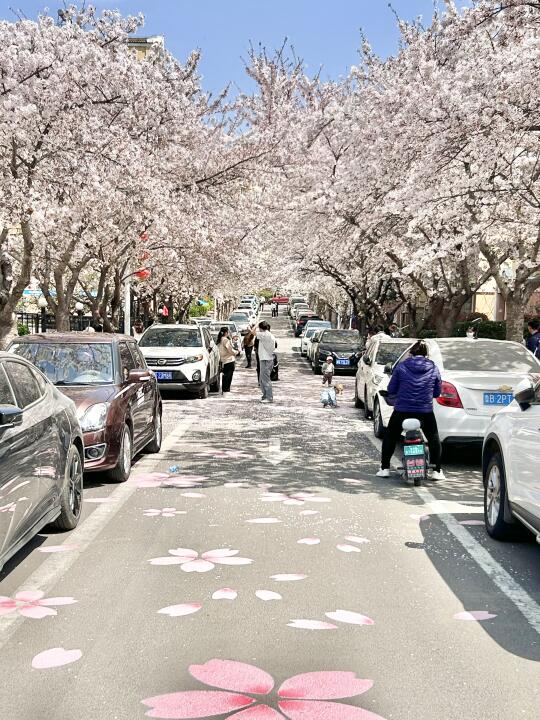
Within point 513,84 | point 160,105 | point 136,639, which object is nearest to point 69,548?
point 136,639

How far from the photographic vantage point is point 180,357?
66.4ft

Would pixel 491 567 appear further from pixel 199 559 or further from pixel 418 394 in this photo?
pixel 418 394

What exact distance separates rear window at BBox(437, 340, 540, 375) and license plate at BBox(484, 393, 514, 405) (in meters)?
0.48

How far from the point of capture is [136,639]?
457 cm

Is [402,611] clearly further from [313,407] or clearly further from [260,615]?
[313,407]

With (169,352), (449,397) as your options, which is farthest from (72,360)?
(169,352)

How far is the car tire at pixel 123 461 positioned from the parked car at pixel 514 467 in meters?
3.86

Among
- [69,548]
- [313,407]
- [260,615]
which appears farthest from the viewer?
[313,407]

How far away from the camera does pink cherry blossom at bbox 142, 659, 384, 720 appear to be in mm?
3686

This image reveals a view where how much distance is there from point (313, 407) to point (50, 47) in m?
9.01
